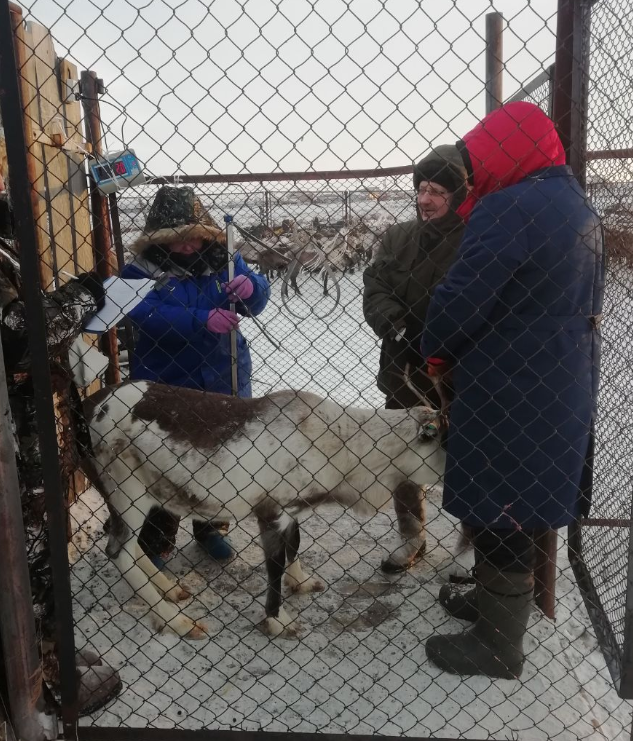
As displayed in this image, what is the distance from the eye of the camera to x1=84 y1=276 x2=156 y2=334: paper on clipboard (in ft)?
7.56

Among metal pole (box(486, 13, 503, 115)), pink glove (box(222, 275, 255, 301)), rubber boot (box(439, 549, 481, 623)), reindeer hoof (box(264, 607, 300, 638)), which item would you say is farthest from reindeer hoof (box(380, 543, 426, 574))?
metal pole (box(486, 13, 503, 115))

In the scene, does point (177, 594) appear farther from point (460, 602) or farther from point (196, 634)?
point (460, 602)

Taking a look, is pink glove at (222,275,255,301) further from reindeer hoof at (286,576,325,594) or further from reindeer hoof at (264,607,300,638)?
reindeer hoof at (264,607,300,638)

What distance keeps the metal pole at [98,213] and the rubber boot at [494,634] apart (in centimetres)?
274

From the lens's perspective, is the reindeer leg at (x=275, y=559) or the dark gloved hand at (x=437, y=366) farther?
the reindeer leg at (x=275, y=559)

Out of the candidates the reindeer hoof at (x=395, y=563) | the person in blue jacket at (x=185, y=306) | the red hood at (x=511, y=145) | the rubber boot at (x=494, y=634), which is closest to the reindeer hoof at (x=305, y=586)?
the reindeer hoof at (x=395, y=563)

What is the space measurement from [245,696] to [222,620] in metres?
0.62

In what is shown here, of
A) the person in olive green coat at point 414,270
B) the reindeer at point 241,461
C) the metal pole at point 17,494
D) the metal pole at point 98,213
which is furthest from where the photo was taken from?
the metal pole at point 98,213

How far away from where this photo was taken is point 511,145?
7.13ft

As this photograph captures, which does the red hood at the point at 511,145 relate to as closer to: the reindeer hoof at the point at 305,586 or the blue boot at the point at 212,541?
the reindeer hoof at the point at 305,586

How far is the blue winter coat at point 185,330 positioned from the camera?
359cm

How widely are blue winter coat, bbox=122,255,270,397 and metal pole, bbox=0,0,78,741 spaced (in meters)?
1.45

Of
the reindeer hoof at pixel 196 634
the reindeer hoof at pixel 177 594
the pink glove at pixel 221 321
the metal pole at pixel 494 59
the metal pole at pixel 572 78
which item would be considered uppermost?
the metal pole at pixel 494 59

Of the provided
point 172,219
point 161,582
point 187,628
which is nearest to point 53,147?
point 172,219
